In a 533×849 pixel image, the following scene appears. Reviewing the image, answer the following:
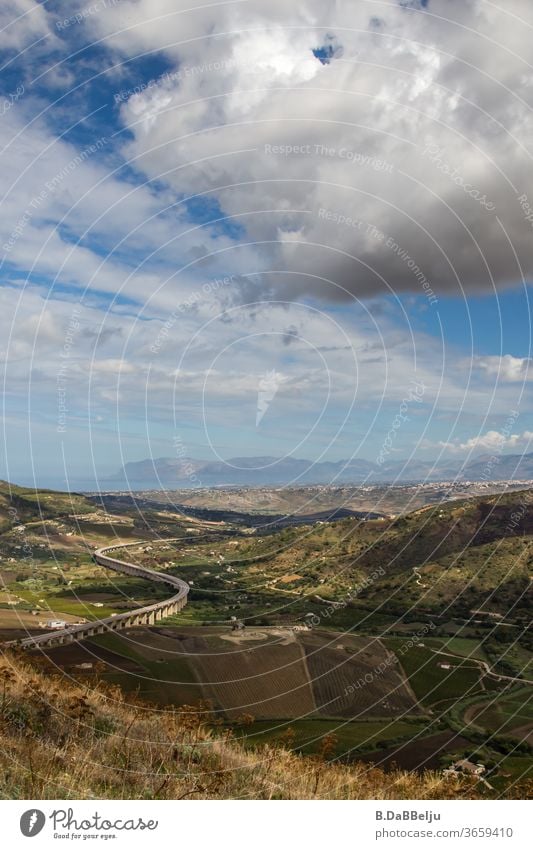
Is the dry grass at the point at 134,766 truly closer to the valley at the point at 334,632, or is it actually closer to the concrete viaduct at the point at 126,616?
the valley at the point at 334,632

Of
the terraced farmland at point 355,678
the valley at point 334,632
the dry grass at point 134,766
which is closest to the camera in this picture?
the dry grass at point 134,766

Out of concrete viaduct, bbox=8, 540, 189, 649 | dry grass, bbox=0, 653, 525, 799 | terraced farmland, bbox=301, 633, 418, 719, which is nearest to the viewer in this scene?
dry grass, bbox=0, 653, 525, 799

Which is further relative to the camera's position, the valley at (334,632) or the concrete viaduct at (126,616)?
the concrete viaduct at (126,616)

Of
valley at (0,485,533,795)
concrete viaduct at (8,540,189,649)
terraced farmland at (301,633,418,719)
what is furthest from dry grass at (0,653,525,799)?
terraced farmland at (301,633,418,719)

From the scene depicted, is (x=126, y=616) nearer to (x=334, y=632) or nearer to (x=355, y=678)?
(x=334, y=632)

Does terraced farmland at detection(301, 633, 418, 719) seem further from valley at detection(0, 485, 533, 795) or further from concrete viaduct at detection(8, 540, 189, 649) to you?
concrete viaduct at detection(8, 540, 189, 649)

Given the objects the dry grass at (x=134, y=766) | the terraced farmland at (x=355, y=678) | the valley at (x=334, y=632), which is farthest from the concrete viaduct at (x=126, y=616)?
the terraced farmland at (x=355, y=678)

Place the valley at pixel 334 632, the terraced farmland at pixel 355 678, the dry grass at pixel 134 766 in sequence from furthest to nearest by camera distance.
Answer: the terraced farmland at pixel 355 678, the valley at pixel 334 632, the dry grass at pixel 134 766
